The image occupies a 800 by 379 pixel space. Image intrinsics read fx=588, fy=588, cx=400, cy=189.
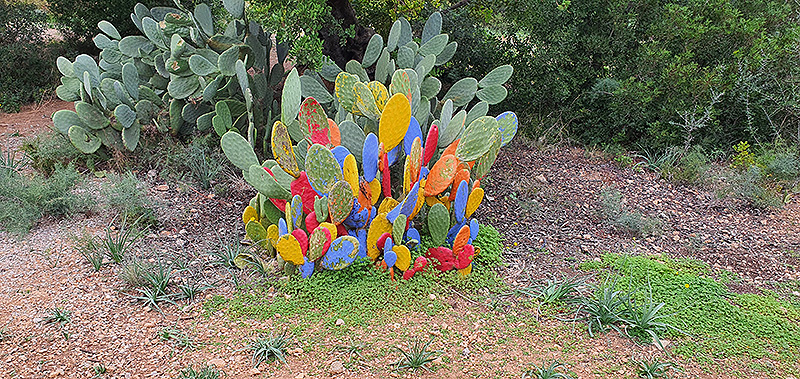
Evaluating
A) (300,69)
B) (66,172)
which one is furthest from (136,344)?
(300,69)

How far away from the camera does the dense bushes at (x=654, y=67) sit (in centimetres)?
479

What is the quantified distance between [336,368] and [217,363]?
504 mm

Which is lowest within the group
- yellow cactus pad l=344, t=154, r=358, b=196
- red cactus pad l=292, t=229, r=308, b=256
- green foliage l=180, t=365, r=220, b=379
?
green foliage l=180, t=365, r=220, b=379

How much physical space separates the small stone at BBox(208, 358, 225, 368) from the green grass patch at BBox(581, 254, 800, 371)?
2001mm

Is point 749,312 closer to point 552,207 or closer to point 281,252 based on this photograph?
point 552,207

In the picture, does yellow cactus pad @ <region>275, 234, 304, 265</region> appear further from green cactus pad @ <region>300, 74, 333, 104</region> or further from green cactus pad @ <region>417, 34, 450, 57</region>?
green cactus pad @ <region>417, 34, 450, 57</region>

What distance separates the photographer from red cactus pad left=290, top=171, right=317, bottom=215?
2.94 meters

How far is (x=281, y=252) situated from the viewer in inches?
114

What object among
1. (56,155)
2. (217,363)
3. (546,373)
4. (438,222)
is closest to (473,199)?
(438,222)

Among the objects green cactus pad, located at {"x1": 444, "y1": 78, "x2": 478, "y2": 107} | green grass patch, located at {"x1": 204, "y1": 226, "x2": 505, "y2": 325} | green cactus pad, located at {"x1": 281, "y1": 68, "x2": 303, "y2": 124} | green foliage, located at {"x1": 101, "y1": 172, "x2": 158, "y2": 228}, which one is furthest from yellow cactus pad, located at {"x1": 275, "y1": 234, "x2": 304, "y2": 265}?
green cactus pad, located at {"x1": 444, "y1": 78, "x2": 478, "y2": 107}

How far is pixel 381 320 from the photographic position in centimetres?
279

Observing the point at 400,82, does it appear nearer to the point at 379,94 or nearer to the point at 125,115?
the point at 379,94

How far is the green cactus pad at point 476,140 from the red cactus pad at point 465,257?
48cm

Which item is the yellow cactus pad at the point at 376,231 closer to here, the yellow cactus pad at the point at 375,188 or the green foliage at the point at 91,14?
the yellow cactus pad at the point at 375,188
